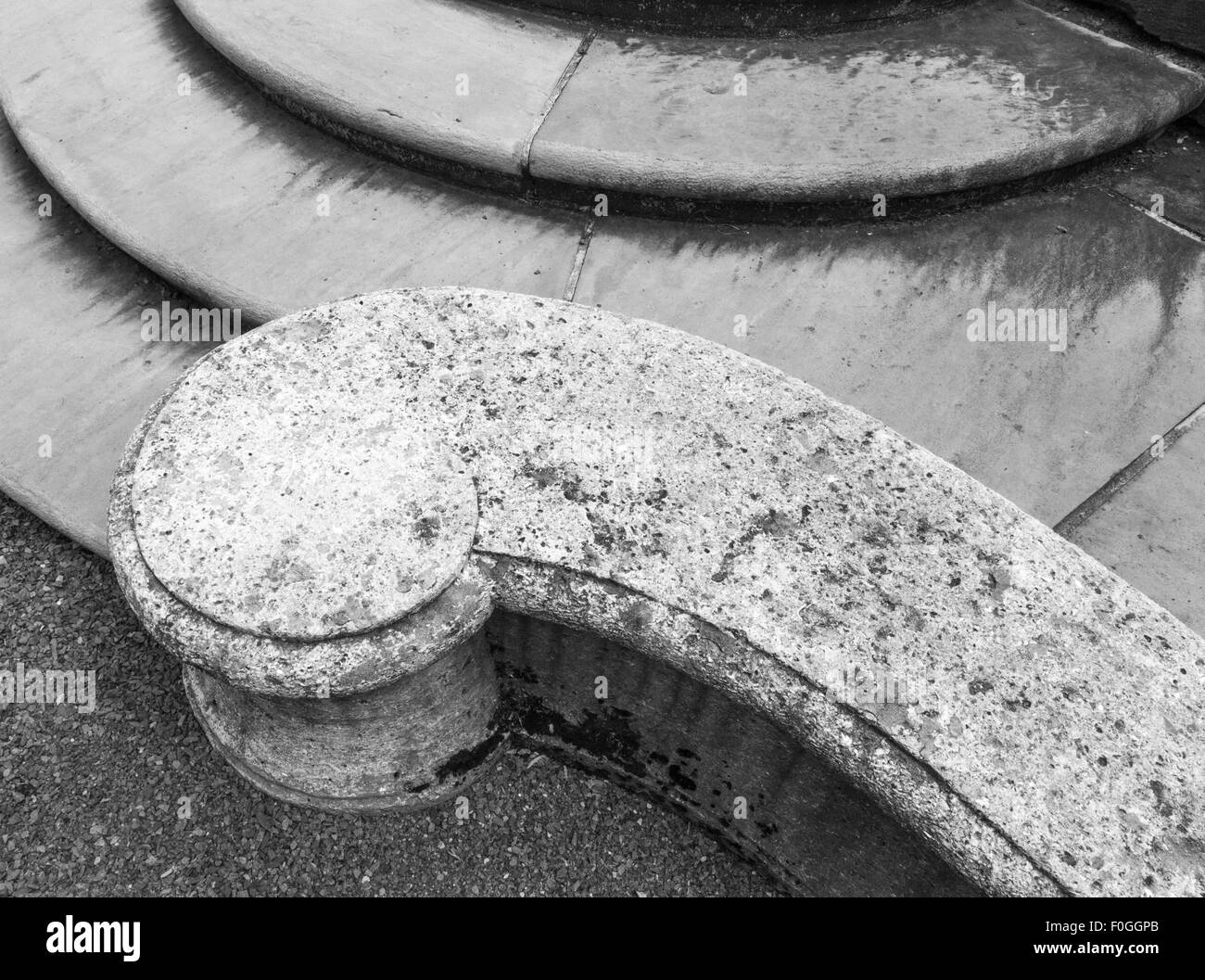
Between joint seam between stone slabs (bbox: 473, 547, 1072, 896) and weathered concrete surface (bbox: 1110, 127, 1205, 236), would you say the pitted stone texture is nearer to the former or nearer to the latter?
joint seam between stone slabs (bbox: 473, 547, 1072, 896)

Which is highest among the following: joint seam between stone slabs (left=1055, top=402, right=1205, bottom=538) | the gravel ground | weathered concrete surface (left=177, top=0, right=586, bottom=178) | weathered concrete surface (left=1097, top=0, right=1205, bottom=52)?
weathered concrete surface (left=1097, top=0, right=1205, bottom=52)

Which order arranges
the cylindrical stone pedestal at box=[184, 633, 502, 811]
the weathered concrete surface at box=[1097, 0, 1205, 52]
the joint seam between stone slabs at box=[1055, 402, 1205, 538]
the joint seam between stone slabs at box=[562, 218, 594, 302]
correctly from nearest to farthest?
the cylindrical stone pedestal at box=[184, 633, 502, 811] → the joint seam between stone slabs at box=[1055, 402, 1205, 538] → the joint seam between stone slabs at box=[562, 218, 594, 302] → the weathered concrete surface at box=[1097, 0, 1205, 52]

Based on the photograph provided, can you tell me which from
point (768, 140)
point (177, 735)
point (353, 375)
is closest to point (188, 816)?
point (177, 735)

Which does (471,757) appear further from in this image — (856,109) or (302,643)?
(856,109)

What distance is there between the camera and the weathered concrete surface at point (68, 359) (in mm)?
2859

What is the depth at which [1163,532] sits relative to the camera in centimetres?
249

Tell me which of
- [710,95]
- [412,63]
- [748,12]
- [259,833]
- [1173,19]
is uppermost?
[1173,19]

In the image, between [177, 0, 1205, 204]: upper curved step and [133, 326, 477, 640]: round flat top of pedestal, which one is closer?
[133, 326, 477, 640]: round flat top of pedestal

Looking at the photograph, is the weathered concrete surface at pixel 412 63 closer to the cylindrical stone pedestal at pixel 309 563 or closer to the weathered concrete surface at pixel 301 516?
the cylindrical stone pedestal at pixel 309 563

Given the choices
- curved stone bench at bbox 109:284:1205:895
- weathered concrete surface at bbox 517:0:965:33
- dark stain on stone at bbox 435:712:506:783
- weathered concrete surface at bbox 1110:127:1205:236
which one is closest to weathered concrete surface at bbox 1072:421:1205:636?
curved stone bench at bbox 109:284:1205:895

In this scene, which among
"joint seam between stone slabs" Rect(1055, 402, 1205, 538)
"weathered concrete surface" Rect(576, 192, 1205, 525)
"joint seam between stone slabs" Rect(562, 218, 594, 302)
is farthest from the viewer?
"joint seam between stone slabs" Rect(562, 218, 594, 302)

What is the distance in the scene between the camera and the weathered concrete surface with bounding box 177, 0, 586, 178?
3191 mm

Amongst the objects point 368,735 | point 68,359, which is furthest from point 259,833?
point 68,359

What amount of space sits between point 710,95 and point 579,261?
87cm
